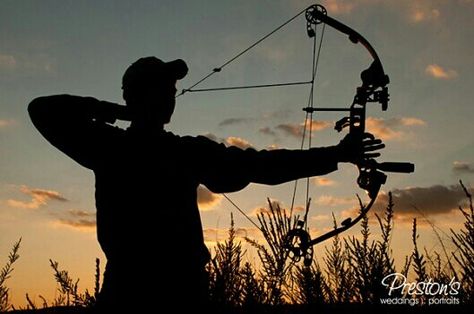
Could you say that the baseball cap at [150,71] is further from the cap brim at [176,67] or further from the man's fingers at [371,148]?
the man's fingers at [371,148]

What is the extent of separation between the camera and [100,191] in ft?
8.18

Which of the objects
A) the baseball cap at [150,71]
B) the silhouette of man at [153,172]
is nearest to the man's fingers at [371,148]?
the silhouette of man at [153,172]

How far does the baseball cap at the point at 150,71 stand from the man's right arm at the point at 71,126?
253 mm

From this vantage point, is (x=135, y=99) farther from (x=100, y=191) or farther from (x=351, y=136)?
(x=351, y=136)

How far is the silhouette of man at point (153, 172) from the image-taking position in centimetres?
234

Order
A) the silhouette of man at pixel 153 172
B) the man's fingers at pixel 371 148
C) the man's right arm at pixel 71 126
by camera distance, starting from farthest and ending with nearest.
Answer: the man's fingers at pixel 371 148
the man's right arm at pixel 71 126
the silhouette of man at pixel 153 172

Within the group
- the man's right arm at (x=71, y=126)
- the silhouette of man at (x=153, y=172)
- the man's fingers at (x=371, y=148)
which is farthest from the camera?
the man's fingers at (x=371, y=148)

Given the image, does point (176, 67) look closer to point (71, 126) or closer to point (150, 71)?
point (150, 71)

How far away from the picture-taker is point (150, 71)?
2.59m

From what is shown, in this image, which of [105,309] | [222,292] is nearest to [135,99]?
[105,309]

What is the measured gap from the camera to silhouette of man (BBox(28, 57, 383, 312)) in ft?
7.67

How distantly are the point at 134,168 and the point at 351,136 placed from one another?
1.08m

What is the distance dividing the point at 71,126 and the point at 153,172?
0.45 meters

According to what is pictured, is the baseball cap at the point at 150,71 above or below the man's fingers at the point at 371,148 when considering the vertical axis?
above
